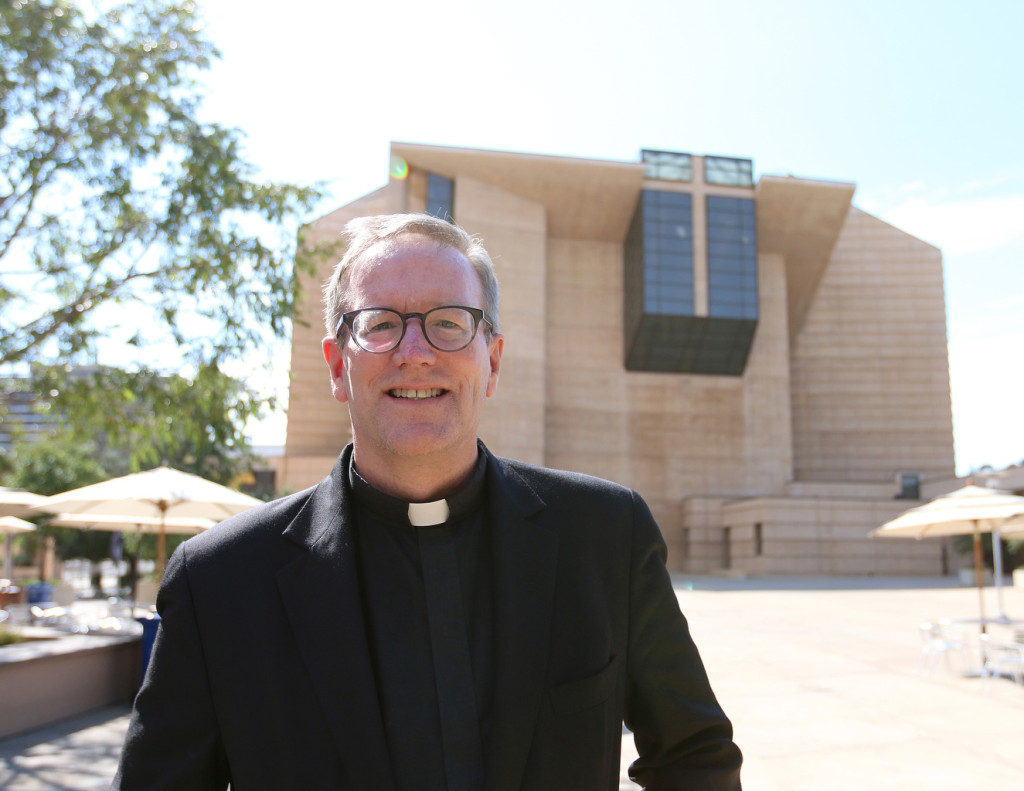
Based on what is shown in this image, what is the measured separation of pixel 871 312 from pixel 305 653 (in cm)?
5900

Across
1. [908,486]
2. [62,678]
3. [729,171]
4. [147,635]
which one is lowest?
[62,678]

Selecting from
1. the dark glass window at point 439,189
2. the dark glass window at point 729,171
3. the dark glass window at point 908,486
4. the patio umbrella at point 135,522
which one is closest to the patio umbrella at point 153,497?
the patio umbrella at point 135,522

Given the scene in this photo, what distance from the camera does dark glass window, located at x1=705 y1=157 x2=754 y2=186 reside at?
46.2 meters

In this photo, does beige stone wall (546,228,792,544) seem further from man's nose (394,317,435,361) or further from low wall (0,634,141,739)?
man's nose (394,317,435,361)

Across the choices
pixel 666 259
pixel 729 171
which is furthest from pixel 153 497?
pixel 729 171

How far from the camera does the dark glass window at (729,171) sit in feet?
152

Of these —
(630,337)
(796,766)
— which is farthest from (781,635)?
(630,337)

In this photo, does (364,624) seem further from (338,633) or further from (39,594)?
(39,594)

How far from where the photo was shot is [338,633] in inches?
66.3

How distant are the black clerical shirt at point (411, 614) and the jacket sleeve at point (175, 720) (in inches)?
13.9

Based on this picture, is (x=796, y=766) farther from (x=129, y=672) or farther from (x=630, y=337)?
(x=630, y=337)

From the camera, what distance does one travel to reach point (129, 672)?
361 inches

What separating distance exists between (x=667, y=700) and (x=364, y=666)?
2.10 feet

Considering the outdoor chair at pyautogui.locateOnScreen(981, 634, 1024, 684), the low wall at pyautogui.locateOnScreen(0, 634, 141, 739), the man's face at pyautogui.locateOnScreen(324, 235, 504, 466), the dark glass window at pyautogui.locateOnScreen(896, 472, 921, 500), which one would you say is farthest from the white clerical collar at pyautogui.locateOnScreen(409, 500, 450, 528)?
the dark glass window at pyautogui.locateOnScreen(896, 472, 921, 500)
